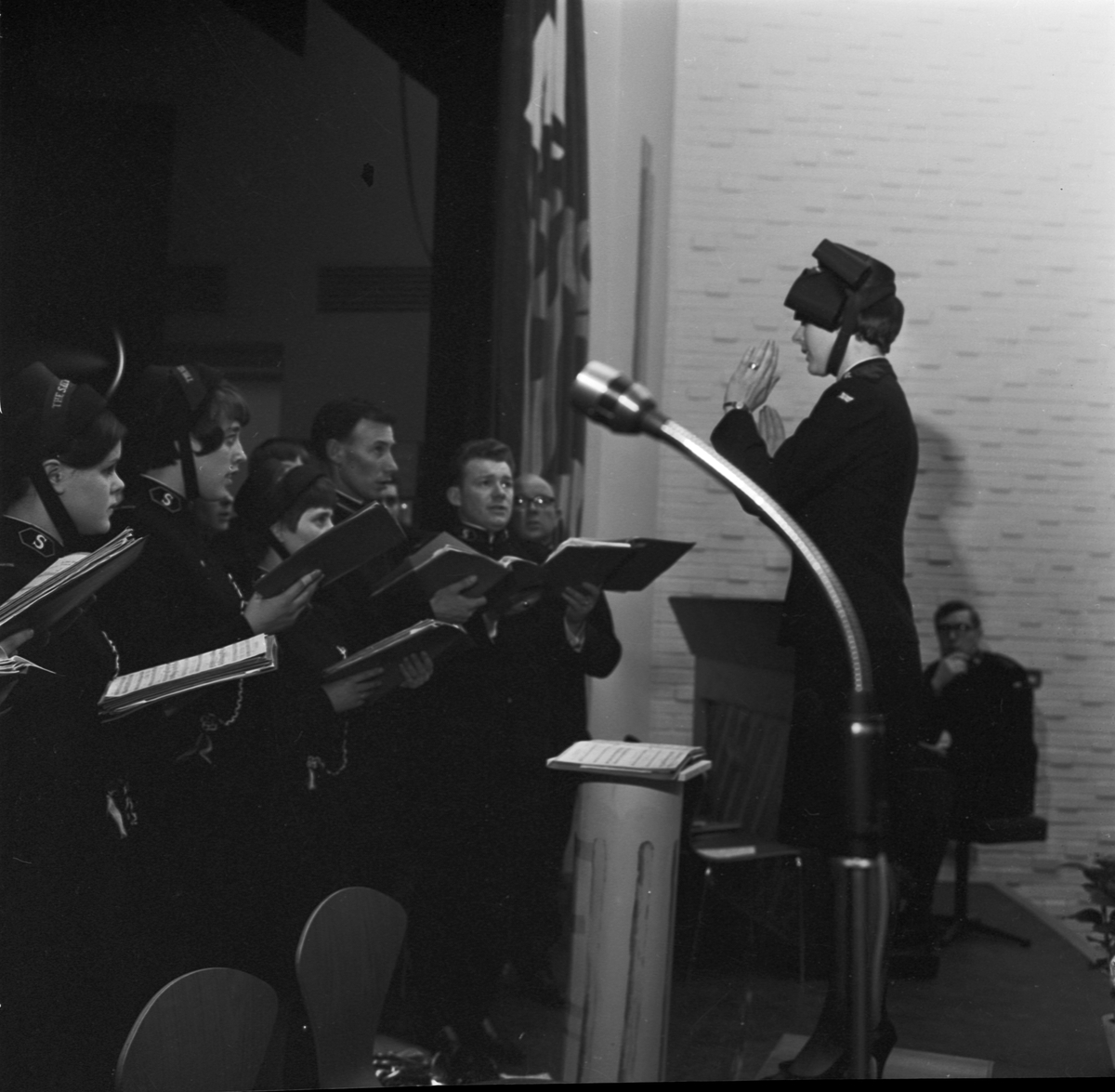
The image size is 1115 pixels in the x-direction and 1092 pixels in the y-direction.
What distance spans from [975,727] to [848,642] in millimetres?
1097

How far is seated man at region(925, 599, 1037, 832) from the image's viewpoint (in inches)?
99.1

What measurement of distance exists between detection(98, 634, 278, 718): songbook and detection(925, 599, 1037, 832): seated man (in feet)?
4.27

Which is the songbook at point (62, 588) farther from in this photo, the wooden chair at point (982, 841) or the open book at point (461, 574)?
the wooden chair at point (982, 841)

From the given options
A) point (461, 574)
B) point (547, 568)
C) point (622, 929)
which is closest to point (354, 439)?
point (461, 574)

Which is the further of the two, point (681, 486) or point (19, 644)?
point (681, 486)

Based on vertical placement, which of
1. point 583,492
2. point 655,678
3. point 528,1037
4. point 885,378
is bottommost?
point 528,1037

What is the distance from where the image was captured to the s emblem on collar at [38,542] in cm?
240

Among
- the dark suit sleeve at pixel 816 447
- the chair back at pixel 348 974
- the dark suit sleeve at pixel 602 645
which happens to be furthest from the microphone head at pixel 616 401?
the dark suit sleeve at pixel 602 645

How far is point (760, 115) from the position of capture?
8.55ft

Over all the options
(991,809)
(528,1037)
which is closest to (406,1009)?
(528,1037)

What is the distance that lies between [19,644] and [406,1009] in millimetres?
1012

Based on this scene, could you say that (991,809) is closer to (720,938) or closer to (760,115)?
(720,938)

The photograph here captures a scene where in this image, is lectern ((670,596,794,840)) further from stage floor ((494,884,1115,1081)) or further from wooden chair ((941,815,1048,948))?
wooden chair ((941,815,1048,948))

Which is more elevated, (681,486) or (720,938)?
(681,486)
